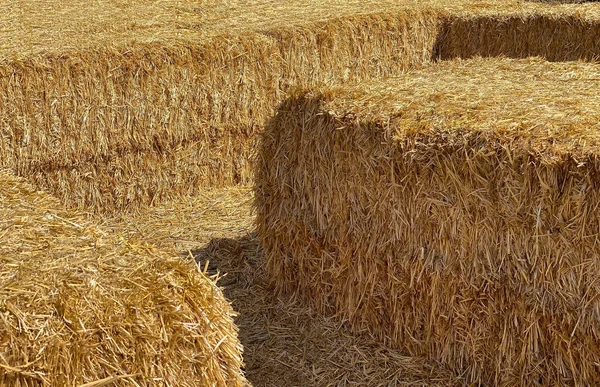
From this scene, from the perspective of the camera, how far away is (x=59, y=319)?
2830 millimetres

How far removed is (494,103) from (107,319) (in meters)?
2.54

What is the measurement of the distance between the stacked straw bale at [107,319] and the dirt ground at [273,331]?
0.45 meters

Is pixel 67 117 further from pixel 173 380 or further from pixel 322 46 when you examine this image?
pixel 173 380

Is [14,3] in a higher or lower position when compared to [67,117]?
higher

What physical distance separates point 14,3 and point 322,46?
11.8 ft

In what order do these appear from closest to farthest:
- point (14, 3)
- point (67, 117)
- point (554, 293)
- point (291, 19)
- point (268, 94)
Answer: point (554, 293), point (67, 117), point (268, 94), point (291, 19), point (14, 3)

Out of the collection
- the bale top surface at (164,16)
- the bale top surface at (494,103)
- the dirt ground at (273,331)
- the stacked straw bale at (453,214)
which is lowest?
the dirt ground at (273,331)

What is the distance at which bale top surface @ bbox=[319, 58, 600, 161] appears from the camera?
12.8 ft

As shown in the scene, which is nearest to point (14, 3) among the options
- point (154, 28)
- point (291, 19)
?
point (154, 28)

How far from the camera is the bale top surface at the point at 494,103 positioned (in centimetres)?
391

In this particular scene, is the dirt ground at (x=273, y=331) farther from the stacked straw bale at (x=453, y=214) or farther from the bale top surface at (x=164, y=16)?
the bale top surface at (x=164, y=16)

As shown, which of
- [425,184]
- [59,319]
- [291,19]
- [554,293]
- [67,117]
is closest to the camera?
[59,319]

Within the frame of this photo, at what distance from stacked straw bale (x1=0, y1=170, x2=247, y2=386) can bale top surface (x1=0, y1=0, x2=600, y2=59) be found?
3.53 m

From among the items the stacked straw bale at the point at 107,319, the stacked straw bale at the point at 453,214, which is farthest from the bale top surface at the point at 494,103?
the stacked straw bale at the point at 107,319
